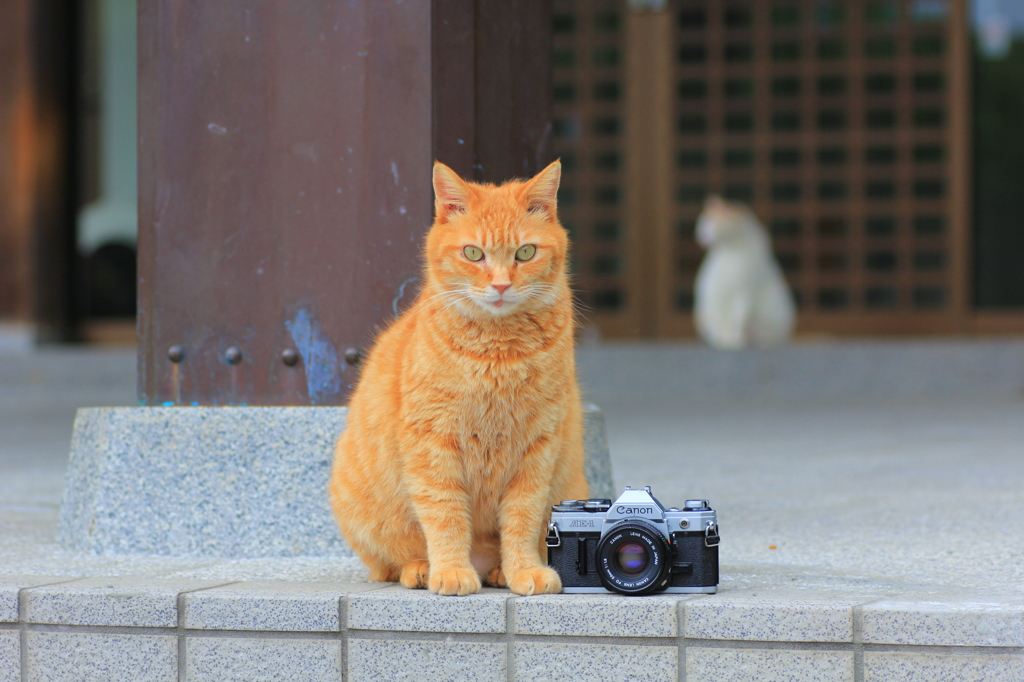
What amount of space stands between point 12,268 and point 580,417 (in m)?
8.16

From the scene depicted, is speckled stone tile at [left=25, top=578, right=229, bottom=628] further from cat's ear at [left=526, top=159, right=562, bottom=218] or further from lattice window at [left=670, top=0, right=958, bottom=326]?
lattice window at [left=670, top=0, right=958, bottom=326]

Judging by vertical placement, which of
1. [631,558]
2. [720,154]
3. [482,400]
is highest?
[720,154]

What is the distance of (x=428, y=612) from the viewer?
7.47 ft

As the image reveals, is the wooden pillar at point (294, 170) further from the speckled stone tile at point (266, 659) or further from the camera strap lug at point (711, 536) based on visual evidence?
the camera strap lug at point (711, 536)

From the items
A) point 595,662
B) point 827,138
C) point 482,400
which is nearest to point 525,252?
point 482,400

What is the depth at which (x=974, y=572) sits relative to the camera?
100.0 inches

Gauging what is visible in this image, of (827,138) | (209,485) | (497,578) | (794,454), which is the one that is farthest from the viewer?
(827,138)

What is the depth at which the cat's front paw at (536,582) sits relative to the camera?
90.7 inches

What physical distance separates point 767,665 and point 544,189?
3.45 feet

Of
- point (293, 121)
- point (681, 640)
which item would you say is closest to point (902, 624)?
point (681, 640)

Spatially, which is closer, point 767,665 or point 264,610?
point 767,665

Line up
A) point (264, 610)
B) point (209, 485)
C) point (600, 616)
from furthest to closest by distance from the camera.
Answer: point (209, 485)
point (264, 610)
point (600, 616)

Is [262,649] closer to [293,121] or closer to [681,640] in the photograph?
[681,640]

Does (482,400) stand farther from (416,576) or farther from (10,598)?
(10,598)
